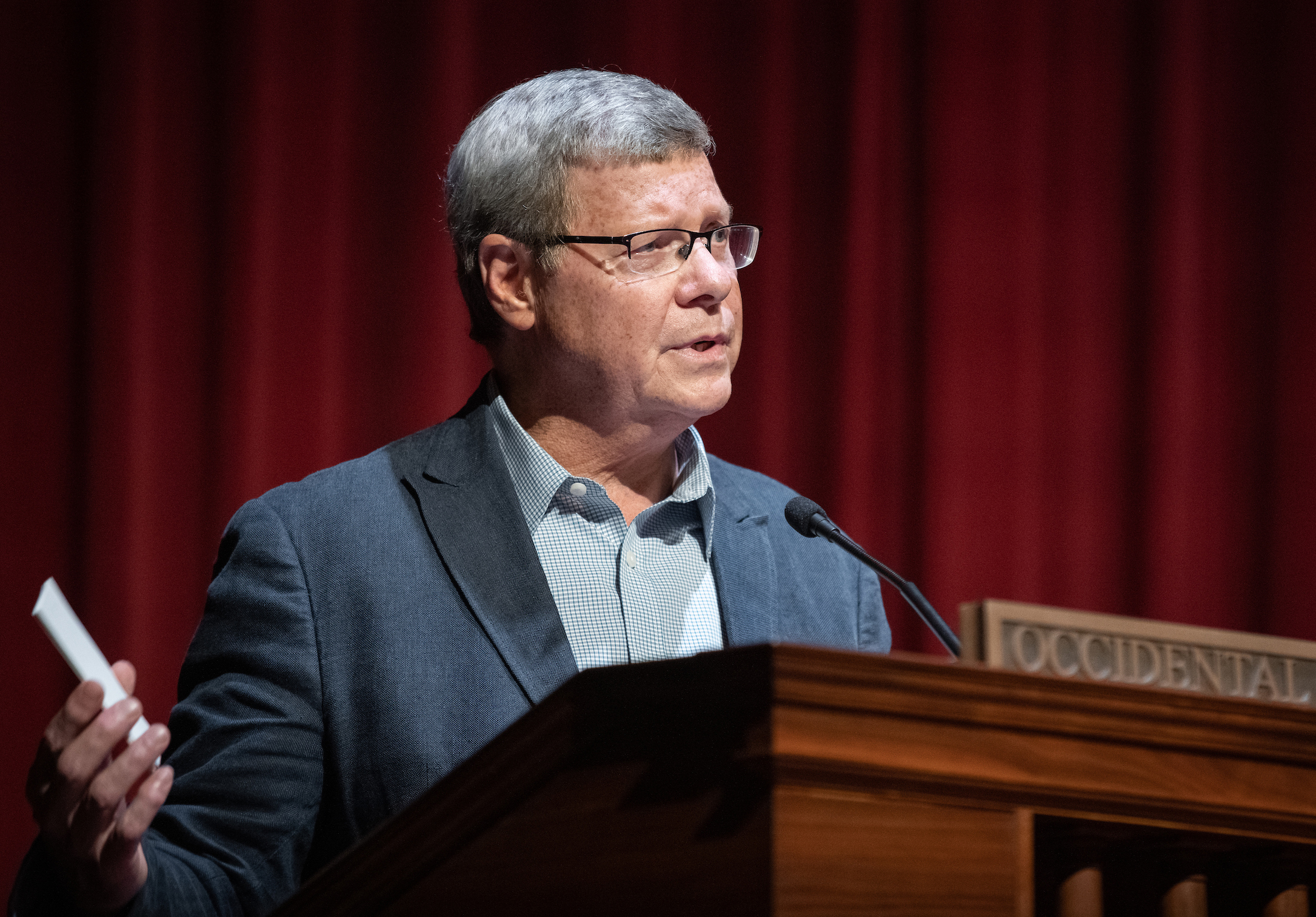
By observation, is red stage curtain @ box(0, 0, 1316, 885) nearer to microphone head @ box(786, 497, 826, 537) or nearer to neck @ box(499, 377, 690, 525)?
neck @ box(499, 377, 690, 525)

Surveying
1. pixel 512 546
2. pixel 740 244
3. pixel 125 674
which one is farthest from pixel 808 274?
pixel 125 674

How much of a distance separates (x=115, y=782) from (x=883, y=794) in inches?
26.1

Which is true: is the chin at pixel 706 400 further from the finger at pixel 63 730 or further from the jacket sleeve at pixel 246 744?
the finger at pixel 63 730

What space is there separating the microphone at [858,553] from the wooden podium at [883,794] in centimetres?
44

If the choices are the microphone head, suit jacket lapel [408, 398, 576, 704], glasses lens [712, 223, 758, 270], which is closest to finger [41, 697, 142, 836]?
suit jacket lapel [408, 398, 576, 704]

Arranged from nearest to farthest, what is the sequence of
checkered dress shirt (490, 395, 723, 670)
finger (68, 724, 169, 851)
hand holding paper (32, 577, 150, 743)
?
hand holding paper (32, 577, 150, 743), finger (68, 724, 169, 851), checkered dress shirt (490, 395, 723, 670)

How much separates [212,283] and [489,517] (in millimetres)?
1163

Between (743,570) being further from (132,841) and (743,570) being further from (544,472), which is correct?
(132,841)

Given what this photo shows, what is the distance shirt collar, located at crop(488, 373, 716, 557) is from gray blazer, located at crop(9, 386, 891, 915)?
5cm

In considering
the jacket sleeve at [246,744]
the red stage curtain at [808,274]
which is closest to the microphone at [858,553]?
the jacket sleeve at [246,744]

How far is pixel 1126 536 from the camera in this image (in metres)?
2.83

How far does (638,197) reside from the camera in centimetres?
178

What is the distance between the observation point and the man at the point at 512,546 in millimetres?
1500

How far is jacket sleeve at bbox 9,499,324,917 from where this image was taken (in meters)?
Result: 1.40
